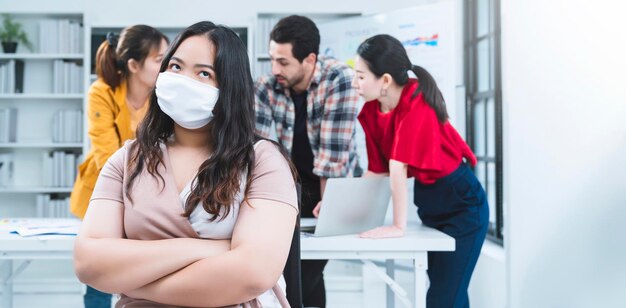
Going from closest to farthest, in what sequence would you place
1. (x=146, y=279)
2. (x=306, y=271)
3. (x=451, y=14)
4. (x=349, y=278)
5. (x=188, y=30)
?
(x=146, y=279)
(x=188, y=30)
(x=306, y=271)
(x=451, y=14)
(x=349, y=278)

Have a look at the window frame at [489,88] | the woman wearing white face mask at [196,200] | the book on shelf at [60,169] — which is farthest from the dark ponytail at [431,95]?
the book on shelf at [60,169]

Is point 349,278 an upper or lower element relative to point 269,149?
lower

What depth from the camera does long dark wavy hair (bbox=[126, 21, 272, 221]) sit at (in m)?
1.15

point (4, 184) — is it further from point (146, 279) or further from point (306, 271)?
point (146, 279)

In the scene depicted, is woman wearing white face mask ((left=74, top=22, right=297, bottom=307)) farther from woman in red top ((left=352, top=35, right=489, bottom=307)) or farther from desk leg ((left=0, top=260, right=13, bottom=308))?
desk leg ((left=0, top=260, right=13, bottom=308))

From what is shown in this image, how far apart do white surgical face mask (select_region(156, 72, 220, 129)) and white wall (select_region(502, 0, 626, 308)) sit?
53.2 inches

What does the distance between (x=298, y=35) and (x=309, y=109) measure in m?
0.30

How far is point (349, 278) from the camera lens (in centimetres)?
404

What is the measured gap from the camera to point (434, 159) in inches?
72.6

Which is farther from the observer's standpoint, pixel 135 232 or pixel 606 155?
pixel 606 155

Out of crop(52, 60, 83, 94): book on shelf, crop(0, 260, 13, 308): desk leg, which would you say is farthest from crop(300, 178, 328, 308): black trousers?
crop(52, 60, 83, 94): book on shelf

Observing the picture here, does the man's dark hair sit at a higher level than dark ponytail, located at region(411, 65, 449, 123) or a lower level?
higher

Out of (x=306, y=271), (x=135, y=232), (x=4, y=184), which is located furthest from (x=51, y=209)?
(x=135, y=232)

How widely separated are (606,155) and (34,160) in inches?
153
